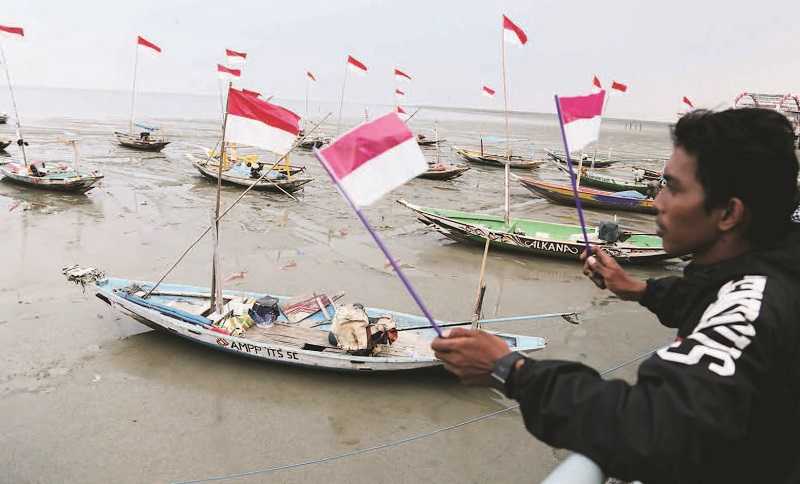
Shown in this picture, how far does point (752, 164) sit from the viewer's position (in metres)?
1.24

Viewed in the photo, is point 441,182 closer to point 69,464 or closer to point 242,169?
point 242,169

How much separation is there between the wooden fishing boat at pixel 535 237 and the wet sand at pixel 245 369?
17.0 inches

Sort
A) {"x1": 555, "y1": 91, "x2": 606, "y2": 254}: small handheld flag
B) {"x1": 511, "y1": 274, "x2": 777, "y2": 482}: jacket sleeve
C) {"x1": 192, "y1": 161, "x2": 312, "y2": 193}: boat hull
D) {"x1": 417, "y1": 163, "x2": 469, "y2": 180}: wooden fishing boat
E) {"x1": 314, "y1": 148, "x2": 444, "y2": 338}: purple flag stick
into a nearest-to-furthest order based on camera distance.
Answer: {"x1": 511, "y1": 274, "x2": 777, "y2": 482}: jacket sleeve < {"x1": 314, "y1": 148, "x2": 444, "y2": 338}: purple flag stick < {"x1": 555, "y1": 91, "x2": 606, "y2": 254}: small handheld flag < {"x1": 192, "y1": 161, "x2": 312, "y2": 193}: boat hull < {"x1": 417, "y1": 163, "x2": 469, "y2": 180}: wooden fishing boat

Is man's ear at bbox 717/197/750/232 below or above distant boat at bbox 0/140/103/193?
above

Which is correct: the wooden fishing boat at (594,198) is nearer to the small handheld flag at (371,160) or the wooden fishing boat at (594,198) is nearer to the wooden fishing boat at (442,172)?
the wooden fishing boat at (442,172)

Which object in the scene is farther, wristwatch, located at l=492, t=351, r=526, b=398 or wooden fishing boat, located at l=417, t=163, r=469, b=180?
wooden fishing boat, located at l=417, t=163, r=469, b=180

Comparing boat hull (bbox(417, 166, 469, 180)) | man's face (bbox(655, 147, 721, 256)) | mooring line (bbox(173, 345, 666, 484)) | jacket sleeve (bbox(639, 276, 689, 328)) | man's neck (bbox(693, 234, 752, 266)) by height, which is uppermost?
boat hull (bbox(417, 166, 469, 180))

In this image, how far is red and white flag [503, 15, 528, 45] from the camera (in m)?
11.0

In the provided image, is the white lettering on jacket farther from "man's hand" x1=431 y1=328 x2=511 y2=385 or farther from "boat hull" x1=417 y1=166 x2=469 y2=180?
"boat hull" x1=417 y1=166 x2=469 y2=180

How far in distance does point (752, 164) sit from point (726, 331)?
0.47 metres

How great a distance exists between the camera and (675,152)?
141 cm

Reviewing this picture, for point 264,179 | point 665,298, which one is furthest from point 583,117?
point 264,179

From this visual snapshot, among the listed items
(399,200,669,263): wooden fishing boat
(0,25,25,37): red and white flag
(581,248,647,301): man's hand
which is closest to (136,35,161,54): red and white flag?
(0,25,25,37): red and white flag

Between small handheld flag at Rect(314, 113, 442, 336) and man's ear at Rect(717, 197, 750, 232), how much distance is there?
3.80 ft
